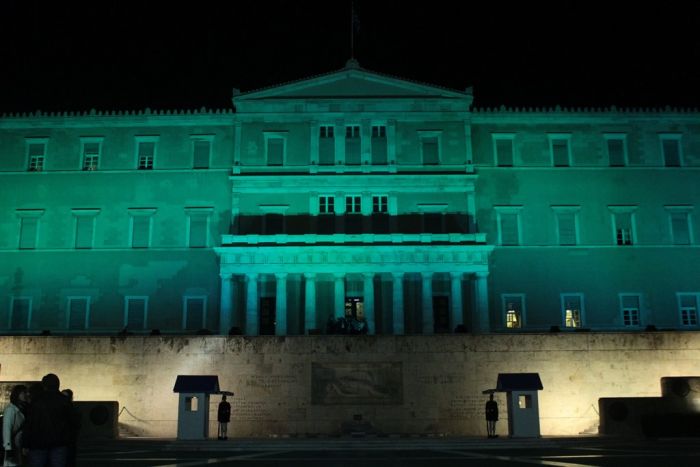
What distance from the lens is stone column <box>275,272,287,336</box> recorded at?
1601 inches

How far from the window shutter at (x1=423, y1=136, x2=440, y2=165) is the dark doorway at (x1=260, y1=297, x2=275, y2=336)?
40.8ft

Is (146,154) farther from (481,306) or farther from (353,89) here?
(481,306)

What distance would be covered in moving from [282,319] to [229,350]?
10872 mm

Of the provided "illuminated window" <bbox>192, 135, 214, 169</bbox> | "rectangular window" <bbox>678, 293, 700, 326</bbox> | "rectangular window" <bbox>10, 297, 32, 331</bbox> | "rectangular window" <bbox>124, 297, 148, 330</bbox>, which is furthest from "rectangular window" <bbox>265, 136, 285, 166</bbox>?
"rectangular window" <bbox>678, 293, 700, 326</bbox>

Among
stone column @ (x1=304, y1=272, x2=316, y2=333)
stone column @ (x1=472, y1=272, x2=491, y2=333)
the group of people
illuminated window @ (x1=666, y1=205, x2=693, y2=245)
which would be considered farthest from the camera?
illuminated window @ (x1=666, y1=205, x2=693, y2=245)

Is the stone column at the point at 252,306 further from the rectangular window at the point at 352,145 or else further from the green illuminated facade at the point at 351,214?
the rectangular window at the point at 352,145

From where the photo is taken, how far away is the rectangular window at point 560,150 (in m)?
45.9

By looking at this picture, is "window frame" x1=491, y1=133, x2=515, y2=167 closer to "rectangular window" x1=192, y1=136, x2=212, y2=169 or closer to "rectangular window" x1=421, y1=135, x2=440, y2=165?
"rectangular window" x1=421, y1=135, x2=440, y2=165

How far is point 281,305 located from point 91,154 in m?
15.8

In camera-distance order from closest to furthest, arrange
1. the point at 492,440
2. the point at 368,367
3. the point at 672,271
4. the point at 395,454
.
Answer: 1. the point at 395,454
2. the point at 492,440
3. the point at 368,367
4. the point at 672,271

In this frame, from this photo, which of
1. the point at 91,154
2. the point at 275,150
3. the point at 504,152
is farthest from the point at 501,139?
the point at 91,154

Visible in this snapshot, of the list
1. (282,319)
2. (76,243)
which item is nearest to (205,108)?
(76,243)

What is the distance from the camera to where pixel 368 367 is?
96.2 feet

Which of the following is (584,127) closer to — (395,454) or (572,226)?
(572,226)
